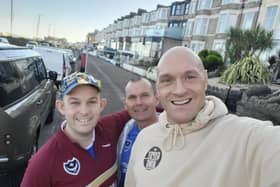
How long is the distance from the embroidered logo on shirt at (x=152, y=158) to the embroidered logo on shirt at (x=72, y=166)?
51cm

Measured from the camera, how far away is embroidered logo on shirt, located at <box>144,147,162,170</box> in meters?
1.68

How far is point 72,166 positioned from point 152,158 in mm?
585

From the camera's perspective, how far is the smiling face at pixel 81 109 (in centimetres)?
206

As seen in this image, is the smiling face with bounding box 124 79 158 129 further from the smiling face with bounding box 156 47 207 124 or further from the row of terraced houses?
the row of terraced houses

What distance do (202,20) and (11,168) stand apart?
35433 millimetres

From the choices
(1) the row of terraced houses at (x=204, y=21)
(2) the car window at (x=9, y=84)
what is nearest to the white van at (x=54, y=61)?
(1) the row of terraced houses at (x=204, y=21)

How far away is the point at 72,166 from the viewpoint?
6.21 feet

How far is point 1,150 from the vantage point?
3.50m

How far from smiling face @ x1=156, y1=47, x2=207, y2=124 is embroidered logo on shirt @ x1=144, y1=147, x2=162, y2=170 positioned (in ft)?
0.73

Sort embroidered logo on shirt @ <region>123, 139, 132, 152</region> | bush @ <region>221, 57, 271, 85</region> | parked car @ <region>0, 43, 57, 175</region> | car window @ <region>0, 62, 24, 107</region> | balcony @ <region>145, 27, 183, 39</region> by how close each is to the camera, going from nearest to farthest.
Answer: embroidered logo on shirt @ <region>123, 139, 132, 152</region> → parked car @ <region>0, 43, 57, 175</region> → car window @ <region>0, 62, 24, 107</region> → bush @ <region>221, 57, 271, 85</region> → balcony @ <region>145, 27, 183, 39</region>

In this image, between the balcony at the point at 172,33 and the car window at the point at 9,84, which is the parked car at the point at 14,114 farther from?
the balcony at the point at 172,33

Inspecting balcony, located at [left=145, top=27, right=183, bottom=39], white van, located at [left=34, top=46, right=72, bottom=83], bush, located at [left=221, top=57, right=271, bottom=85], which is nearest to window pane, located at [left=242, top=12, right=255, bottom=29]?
bush, located at [left=221, top=57, right=271, bottom=85]

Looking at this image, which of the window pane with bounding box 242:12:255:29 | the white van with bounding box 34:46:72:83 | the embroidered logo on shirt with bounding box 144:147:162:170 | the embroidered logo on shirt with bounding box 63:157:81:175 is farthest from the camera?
the window pane with bounding box 242:12:255:29

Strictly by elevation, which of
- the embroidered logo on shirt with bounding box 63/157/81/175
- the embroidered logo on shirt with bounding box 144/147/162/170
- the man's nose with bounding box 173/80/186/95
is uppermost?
the man's nose with bounding box 173/80/186/95
